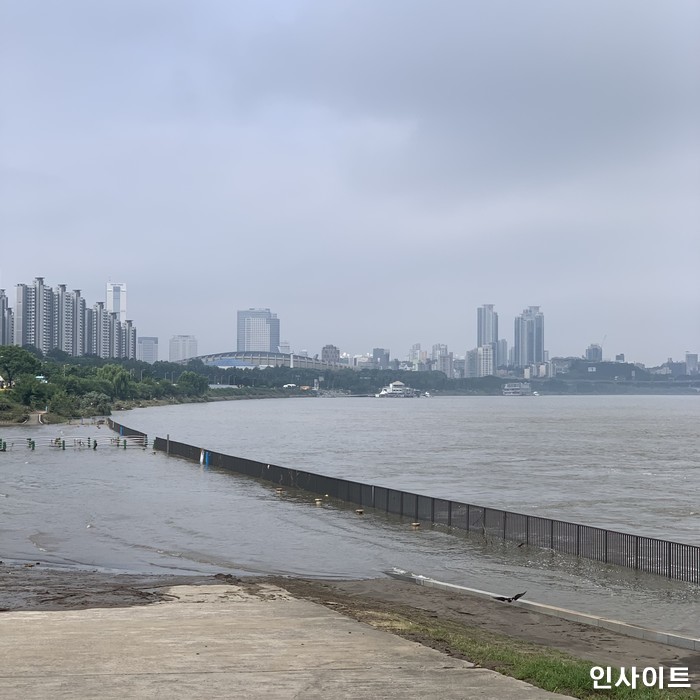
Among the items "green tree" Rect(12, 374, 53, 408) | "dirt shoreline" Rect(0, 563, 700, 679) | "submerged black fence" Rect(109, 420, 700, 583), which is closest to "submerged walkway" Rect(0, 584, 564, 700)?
"dirt shoreline" Rect(0, 563, 700, 679)

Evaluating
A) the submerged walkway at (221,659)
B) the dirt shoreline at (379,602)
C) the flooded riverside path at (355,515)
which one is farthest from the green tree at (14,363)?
the submerged walkway at (221,659)

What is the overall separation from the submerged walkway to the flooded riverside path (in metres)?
9.27

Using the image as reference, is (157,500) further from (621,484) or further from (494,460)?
(494,460)

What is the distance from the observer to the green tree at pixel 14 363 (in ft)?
571

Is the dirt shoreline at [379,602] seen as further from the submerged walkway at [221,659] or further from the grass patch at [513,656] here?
the submerged walkway at [221,659]

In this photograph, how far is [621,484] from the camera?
203 feet

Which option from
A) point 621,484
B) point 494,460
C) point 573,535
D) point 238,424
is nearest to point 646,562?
point 573,535

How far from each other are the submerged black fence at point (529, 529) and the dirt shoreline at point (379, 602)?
8.20m

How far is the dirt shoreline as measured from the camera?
17781 mm

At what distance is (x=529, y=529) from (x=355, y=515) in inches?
432

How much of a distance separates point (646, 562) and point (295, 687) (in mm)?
19241

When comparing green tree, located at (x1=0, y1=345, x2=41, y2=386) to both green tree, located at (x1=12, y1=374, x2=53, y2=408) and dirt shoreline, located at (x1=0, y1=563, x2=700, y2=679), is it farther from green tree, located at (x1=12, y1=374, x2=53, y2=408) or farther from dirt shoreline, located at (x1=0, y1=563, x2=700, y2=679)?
dirt shoreline, located at (x1=0, y1=563, x2=700, y2=679)

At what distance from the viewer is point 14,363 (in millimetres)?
174000

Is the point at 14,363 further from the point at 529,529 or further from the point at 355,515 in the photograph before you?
the point at 529,529
